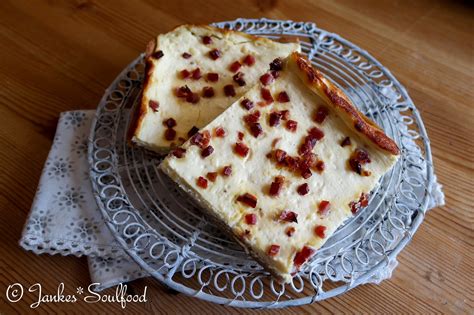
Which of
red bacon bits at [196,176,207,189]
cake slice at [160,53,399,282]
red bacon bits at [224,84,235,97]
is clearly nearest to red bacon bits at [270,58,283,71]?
cake slice at [160,53,399,282]

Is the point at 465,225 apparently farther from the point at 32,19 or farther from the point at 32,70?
the point at 32,19

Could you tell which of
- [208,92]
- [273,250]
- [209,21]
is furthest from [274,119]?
[209,21]

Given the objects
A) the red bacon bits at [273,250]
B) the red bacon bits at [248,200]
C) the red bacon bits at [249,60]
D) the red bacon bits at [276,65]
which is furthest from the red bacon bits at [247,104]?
the red bacon bits at [273,250]

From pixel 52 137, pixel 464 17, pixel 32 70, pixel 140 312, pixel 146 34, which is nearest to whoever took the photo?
pixel 140 312

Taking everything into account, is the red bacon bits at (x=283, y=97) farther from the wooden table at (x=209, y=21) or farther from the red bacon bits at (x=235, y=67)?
the wooden table at (x=209, y=21)

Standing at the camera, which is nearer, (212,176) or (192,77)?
(212,176)

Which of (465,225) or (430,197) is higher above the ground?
(430,197)

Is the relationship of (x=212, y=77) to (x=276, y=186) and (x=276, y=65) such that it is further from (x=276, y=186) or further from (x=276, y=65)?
(x=276, y=186)

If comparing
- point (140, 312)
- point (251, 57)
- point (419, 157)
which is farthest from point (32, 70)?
point (419, 157)
